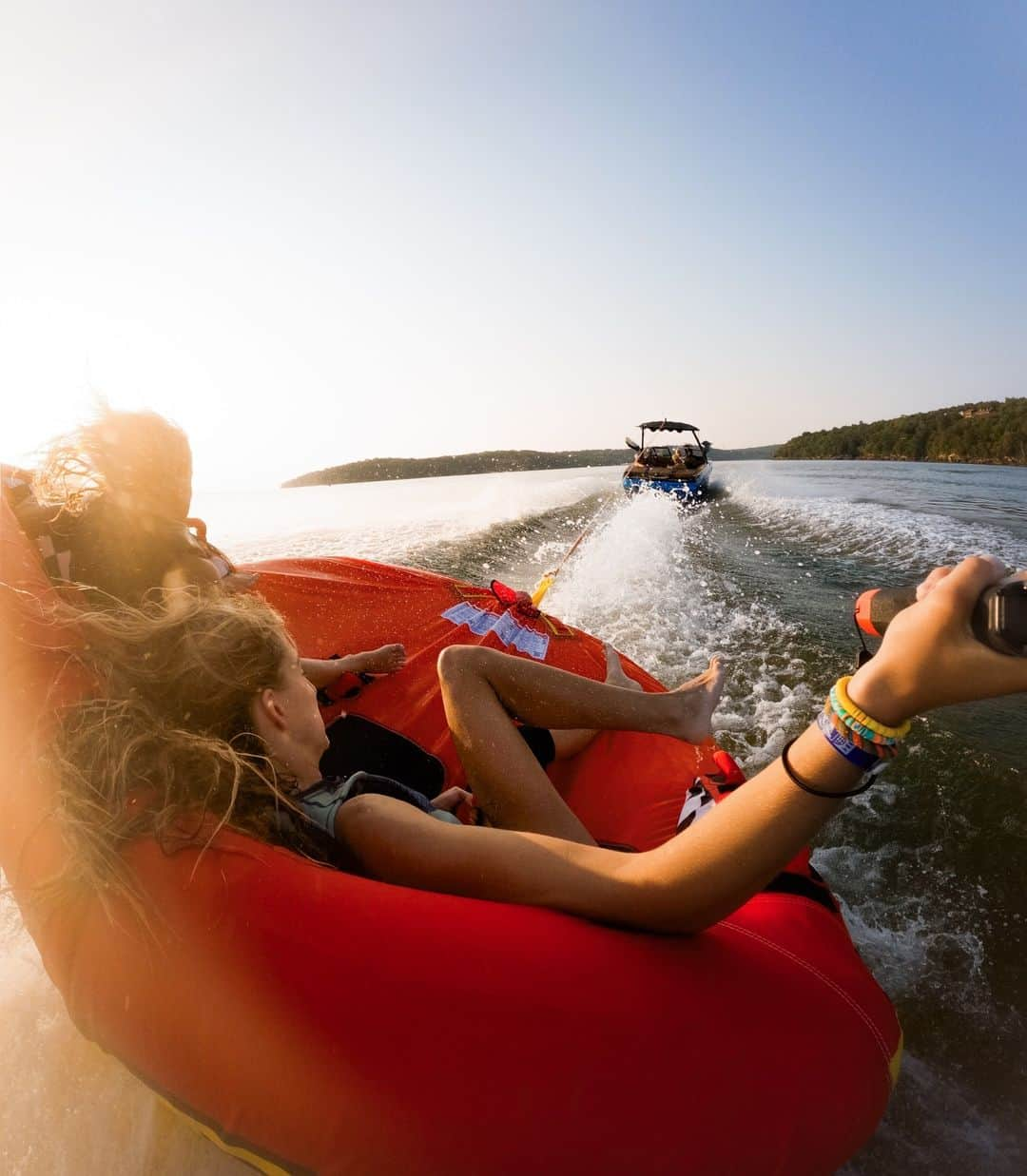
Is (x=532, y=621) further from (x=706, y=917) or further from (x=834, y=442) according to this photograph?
(x=834, y=442)

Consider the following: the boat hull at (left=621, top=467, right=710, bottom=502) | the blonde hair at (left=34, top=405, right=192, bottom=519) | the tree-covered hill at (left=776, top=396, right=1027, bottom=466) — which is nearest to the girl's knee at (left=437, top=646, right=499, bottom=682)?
the blonde hair at (left=34, top=405, right=192, bottom=519)

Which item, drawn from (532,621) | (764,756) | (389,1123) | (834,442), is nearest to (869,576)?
(764,756)

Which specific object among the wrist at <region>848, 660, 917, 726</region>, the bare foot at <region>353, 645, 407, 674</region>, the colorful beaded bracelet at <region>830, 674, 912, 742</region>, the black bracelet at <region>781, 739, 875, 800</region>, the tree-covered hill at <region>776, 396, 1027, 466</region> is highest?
the tree-covered hill at <region>776, 396, 1027, 466</region>

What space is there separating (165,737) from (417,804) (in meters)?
0.54

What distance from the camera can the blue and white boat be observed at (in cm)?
1453

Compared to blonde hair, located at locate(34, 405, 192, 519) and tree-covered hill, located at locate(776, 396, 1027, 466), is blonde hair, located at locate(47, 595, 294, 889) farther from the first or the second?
tree-covered hill, located at locate(776, 396, 1027, 466)

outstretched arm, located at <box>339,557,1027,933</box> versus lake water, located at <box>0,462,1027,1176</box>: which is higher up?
outstretched arm, located at <box>339,557,1027,933</box>

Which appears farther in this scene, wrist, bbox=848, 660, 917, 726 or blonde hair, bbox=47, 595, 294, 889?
blonde hair, bbox=47, 595, 294, 889

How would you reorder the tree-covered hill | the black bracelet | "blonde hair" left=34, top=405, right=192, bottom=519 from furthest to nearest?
the tree-covered hill
"blonde hair" left=34, top=405, right=192, bottom=519
the black bracelet

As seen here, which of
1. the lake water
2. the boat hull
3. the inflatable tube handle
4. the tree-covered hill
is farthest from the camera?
the tree-covered hill

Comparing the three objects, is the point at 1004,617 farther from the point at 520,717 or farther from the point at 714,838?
the point at 520,717

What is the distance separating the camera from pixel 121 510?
2.28 meters

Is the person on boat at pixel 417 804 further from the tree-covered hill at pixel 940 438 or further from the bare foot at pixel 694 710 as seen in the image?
the tree-covered hill at pixel 940 438

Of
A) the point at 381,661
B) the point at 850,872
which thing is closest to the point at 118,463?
the point at 381,661
